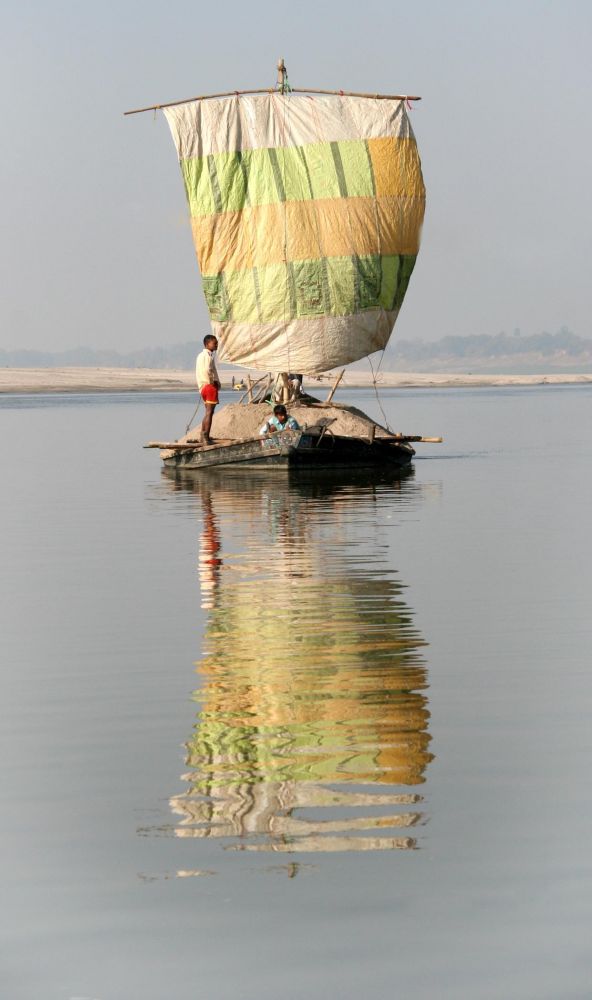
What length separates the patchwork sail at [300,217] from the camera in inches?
1628

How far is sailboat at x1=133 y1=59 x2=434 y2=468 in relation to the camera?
4134cm

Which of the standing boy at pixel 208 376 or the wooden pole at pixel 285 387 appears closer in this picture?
the standing boy at pixel 208 376

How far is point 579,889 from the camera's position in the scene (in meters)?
7.33

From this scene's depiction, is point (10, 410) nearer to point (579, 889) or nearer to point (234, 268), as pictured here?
point (234, 268)

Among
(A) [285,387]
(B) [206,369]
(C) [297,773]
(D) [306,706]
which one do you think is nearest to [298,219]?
(A) [285,387]

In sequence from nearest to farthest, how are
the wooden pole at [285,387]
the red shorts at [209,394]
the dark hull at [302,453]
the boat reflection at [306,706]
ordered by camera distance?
the boat reflection at [306,706], the dark hull at [302,453], the red shorts at [209,394], the wooden pole at [285,387]

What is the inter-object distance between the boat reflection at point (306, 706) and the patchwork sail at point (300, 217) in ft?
65.9

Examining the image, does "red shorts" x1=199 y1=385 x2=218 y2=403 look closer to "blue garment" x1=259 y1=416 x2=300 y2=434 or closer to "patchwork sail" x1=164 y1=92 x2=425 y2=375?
"blue garment" x1=259 y1=416 x2=300 y2=434

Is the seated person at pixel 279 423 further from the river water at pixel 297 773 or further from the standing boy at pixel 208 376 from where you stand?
the river water at pixel 297 773

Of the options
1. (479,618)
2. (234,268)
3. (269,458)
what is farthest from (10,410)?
(479,618)

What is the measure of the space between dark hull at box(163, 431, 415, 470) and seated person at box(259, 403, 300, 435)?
386 mm

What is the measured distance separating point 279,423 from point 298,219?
7491 millimetres

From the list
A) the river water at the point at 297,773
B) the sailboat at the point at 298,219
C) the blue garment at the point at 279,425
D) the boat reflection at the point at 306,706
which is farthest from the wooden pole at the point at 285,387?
the river water at the point at 297,773

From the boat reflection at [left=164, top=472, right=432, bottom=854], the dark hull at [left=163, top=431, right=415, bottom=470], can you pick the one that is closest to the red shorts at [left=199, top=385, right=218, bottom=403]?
the dark hull at [left=163, top=431, right=415, bottom=470]
